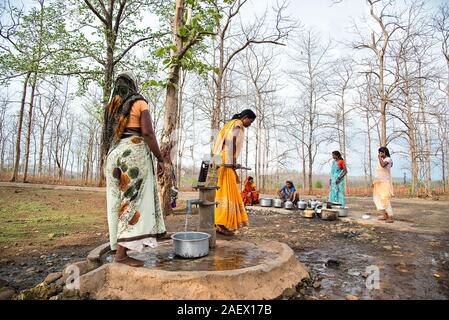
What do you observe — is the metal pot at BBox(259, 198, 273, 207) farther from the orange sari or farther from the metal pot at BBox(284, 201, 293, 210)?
the orange sari

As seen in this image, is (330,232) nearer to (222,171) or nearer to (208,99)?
(222,171)

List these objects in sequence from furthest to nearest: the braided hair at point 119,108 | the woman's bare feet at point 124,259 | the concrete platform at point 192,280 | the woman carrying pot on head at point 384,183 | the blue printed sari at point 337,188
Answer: the blue printed sari at point 337,188 → the woman carrying pot on head at point 384,183 → the braided hair at point 119,108 → the woman's bare feet at point 124,259 → the concrete platform at point 192,280

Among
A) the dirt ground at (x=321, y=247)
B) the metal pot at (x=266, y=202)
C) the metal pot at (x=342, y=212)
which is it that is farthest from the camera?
the metal pot at (x=266, y=202)

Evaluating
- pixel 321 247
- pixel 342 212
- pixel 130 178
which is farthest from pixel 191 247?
pixel 342 212

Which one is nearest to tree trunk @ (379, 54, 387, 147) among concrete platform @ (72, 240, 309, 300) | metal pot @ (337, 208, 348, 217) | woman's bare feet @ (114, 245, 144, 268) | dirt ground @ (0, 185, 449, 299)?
dirt ground @ (0, 185, 449, 299)

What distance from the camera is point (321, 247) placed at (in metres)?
4.75

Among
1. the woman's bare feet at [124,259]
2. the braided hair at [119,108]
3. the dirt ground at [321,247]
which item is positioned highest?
the braided hair at [119,108]

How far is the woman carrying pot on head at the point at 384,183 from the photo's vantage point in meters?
6.64

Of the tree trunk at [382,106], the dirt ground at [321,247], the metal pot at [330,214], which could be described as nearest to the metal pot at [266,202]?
the dirt ground at [321,247]

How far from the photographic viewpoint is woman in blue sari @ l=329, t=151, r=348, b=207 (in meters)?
8.06

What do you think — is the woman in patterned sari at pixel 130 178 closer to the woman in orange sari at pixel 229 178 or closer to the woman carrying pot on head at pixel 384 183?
the woman in orange sari at pixel 229 178

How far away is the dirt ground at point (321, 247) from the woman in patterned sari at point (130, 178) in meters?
1.41
